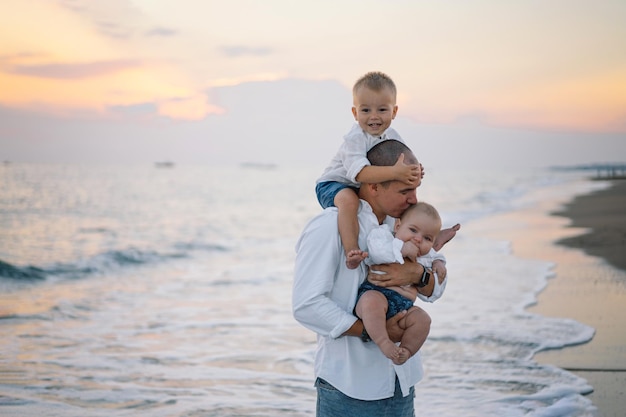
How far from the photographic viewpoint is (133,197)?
→ 40469mm

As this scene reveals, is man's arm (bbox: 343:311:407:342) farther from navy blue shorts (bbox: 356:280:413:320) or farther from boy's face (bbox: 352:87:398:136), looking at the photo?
boy's face (bbox: 352:87:398:136)

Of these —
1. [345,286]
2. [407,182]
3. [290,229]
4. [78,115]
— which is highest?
[78,115]

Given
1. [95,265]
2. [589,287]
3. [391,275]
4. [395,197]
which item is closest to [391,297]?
[391,275]

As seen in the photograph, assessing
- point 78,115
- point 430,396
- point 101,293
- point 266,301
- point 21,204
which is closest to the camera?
point 430,396

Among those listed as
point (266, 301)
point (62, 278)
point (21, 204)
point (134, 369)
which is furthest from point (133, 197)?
point (134, 369)

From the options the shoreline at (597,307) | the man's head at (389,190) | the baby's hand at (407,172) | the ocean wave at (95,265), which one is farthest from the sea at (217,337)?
the baby's hand at (407,172)

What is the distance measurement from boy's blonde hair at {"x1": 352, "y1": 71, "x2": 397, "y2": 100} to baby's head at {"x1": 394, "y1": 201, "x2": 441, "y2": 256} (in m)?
Answer: 0.86

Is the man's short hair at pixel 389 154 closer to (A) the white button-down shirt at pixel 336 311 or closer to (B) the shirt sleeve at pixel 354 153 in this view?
(B) the shirt sleeve at pixel 354 153

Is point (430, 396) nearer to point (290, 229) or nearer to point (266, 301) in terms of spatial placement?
point (266, 301)

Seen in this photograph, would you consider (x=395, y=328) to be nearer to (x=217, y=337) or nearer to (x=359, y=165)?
(x=359, y=165)

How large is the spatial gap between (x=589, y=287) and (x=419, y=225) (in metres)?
8.21

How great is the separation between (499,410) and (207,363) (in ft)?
9.52

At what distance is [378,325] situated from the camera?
2561 millimetres

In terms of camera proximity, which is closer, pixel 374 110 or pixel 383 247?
pixel 383 247
